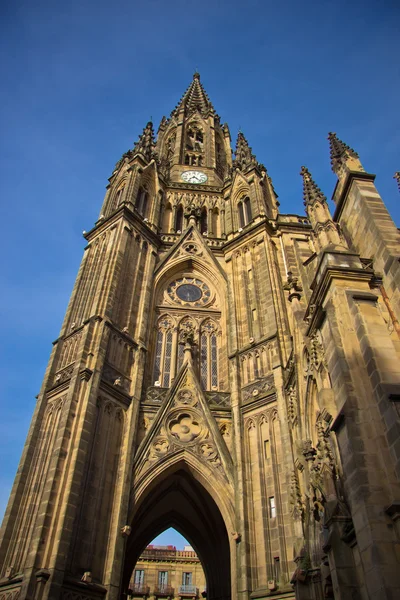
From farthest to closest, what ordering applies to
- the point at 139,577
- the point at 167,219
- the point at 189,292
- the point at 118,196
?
1. the point at 139,577
2. the point at 167,219
3. the point at 118,196
4. the point at 189,292

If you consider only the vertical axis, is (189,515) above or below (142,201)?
below

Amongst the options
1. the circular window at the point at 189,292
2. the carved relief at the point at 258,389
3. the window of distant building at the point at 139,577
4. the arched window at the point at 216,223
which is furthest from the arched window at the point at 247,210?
the window of distant building at the point at 139,577

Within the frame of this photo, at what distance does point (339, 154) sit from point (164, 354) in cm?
939

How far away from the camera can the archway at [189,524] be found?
1730 centimetres

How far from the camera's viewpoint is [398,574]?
7.02 metres

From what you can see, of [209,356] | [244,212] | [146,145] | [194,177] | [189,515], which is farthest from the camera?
[194,177]

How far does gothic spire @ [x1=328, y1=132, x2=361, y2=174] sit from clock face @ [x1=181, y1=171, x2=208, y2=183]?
14.4 m

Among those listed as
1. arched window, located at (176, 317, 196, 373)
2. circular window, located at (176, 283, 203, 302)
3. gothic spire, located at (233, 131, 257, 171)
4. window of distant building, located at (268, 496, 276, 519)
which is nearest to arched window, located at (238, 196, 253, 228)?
gothic spire, located at (233, 131, 257, 171)

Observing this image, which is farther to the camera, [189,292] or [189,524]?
[189,292]

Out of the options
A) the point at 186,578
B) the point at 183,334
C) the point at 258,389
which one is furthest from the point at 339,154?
the point at 186,578

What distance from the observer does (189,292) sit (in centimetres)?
2223

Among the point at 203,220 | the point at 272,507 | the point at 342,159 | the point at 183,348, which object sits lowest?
the point at 272,507

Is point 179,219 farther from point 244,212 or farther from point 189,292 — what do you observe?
point 189,292

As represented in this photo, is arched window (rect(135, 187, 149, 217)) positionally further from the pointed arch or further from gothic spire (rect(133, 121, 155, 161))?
the pointed arch
